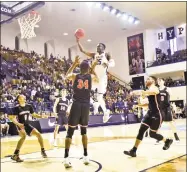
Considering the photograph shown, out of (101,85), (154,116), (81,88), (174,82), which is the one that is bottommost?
(154,116)

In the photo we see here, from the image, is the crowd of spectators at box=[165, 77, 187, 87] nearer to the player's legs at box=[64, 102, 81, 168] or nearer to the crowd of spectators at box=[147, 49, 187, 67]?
the crowd of spectators at box=[147, 49, 187, 67]

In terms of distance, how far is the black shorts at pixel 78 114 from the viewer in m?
5.23

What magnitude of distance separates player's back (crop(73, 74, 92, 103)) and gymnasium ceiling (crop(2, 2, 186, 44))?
14.9 meters

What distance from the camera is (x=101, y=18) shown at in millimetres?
22578

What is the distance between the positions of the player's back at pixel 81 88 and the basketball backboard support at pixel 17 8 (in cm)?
924

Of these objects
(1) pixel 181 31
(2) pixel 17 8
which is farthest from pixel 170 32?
(2) pixel 17 8

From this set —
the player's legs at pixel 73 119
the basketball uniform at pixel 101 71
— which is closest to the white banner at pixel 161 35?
the basketball uniform at pixel 101 71

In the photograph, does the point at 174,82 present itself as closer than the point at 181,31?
Yes

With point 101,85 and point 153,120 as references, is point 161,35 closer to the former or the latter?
point 153,120

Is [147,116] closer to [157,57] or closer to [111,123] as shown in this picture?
[111,123]

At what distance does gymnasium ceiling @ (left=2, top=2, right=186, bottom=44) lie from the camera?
67.5 feet

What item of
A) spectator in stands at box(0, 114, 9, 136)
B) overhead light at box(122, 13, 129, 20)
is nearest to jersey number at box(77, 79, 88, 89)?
spectator in stands at box(0, 114, 9, 136)

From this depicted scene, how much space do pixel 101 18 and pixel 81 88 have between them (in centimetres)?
1810

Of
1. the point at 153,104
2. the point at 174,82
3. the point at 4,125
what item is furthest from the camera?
the point at 174,82
